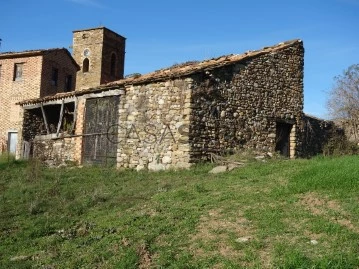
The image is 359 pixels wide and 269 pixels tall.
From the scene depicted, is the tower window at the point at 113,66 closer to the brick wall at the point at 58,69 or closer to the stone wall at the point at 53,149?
the brick wall at the point at 58,69

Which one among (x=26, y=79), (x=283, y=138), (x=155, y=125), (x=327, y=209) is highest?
(x=26, y=79)

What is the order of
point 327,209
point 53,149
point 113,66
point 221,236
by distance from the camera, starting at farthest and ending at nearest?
point 113,66 → point 53,149 → point 327,209 → point 221,236

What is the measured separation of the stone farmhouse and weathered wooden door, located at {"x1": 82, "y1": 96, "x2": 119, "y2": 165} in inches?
1.5

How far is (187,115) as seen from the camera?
1323 centimetres

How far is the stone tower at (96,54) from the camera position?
1268 inches

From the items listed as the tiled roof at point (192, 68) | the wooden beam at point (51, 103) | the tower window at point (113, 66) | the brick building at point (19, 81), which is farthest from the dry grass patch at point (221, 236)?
the tower window at point (113, 66)

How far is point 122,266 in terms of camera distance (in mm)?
5758

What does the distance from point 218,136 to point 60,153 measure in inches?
293

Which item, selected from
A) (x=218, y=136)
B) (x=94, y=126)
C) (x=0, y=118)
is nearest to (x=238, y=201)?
(x=218, y=136)

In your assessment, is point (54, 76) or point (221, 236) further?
point (54, 76)

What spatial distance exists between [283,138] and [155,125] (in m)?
5.30

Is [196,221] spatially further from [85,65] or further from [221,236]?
[85,65]

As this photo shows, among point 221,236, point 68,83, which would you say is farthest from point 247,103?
point 68,83

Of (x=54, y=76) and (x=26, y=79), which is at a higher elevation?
(x=54, y=76)
